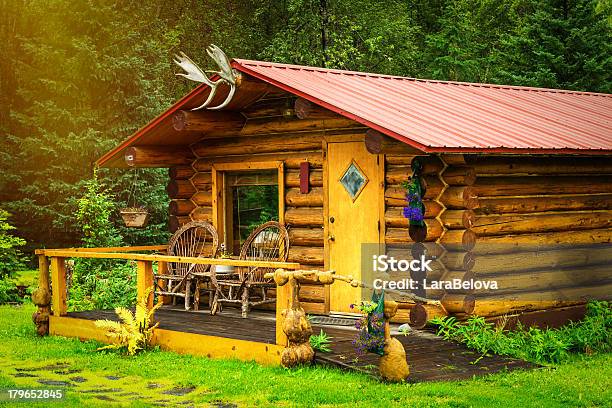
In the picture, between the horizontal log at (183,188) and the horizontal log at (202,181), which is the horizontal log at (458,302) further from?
the horizontal log at (183,188)

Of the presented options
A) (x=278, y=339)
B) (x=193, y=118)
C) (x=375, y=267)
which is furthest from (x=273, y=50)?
(x=278, y=339)

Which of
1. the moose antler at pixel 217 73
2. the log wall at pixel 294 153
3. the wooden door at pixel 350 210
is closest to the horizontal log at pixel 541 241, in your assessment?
the wooden door at pixel 350 210

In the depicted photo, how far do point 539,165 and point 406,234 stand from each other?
2281mm

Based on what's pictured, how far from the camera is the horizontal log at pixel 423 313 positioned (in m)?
11.7

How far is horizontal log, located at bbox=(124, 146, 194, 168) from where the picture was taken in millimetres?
15055

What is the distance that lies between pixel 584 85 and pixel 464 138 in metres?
13.7

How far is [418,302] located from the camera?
11758mm

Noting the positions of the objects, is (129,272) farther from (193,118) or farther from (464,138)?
(464,138)

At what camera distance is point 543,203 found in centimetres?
1329

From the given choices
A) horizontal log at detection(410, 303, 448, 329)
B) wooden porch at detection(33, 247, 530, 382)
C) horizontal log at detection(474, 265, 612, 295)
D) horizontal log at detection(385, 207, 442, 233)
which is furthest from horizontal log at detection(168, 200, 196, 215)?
horizontal log at detection(474, 265, 612, 295)

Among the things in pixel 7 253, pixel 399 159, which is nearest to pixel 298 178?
pixel 399 159

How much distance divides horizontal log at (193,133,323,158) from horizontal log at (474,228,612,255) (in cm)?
272

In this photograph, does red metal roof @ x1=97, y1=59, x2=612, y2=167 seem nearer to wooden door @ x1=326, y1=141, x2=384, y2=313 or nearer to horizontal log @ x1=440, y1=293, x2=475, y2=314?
wooden door @ x1=326, y1=141, x2=384, y2=313

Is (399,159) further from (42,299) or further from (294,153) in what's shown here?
(42,299)
